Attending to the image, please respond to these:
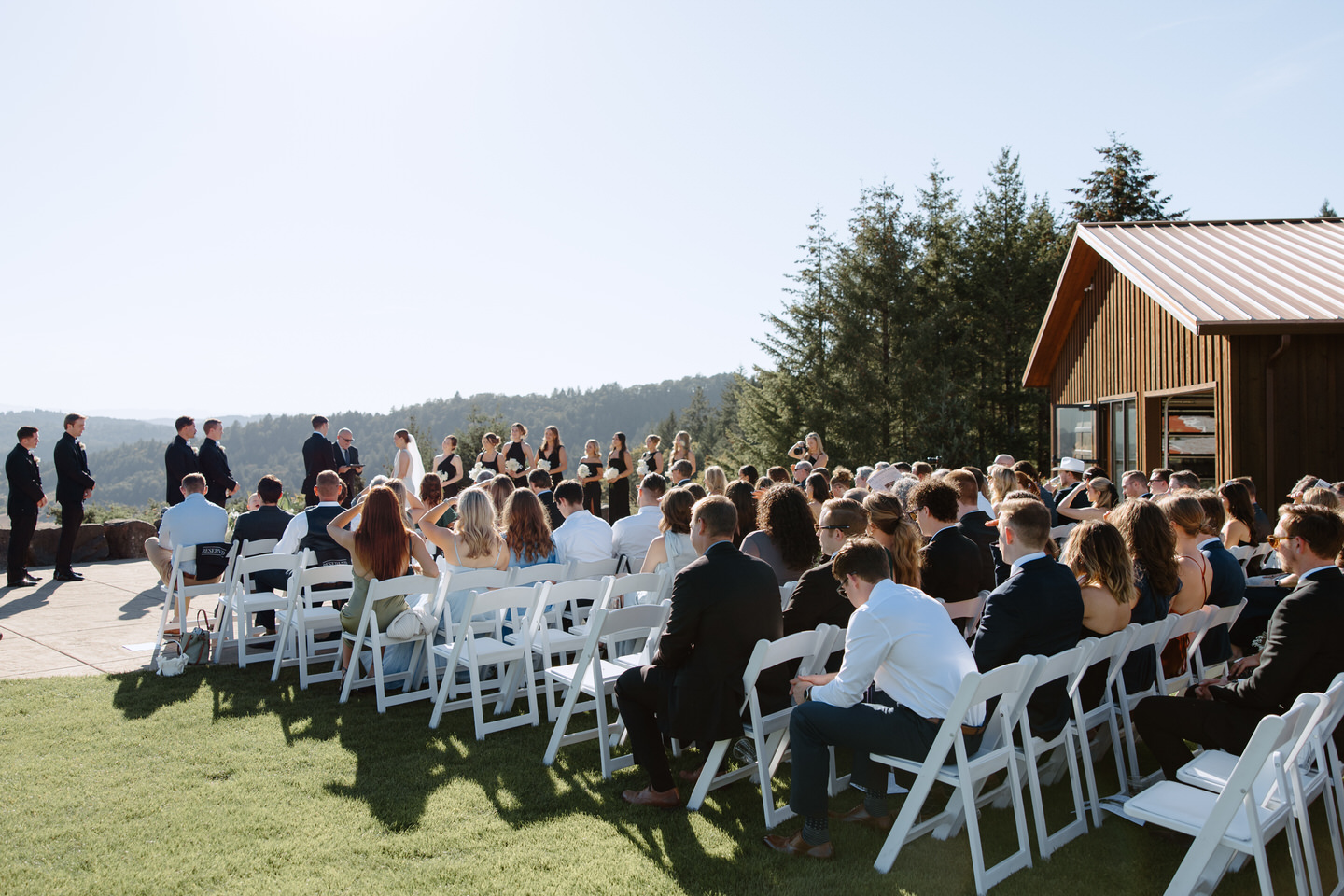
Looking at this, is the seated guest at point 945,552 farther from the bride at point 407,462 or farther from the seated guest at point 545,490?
the bride at point 407,462

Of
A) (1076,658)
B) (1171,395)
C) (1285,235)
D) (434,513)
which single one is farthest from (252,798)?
(1285,235)

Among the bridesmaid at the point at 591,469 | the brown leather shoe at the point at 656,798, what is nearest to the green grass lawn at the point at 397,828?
the brown leather shoe at the point at 656,798

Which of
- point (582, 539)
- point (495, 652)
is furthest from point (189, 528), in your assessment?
point (495, 652)

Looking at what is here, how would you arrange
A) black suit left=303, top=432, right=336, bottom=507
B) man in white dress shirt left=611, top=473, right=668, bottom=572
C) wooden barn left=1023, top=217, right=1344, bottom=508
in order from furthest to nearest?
black suit left=303, top=432, right=336, bottom=507 → wooden barn left=1023, top=217, right=1344, bottom=508 → man in white dress shirt left=611, top=473, right=668, bottom=572

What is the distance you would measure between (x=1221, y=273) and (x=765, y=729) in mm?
10799

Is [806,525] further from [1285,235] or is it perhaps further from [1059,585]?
[1285,235]

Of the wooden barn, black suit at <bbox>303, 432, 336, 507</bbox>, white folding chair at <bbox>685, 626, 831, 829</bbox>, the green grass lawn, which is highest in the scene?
the wooden barn

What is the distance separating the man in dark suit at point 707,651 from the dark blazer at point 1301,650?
6.58ft

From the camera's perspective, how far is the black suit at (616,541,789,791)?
153 inches

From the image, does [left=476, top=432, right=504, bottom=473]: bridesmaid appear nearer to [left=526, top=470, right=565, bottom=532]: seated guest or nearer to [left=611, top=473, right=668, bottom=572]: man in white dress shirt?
[left=526, top=470, right=565, bottom=532]: seated guest

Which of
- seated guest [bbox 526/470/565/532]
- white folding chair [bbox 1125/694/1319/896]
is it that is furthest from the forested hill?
white folding chair [bbox 1125/694/1319/896]

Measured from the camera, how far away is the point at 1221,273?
37.8 feet

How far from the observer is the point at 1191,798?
3162mm

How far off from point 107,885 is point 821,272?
96.0 ft
